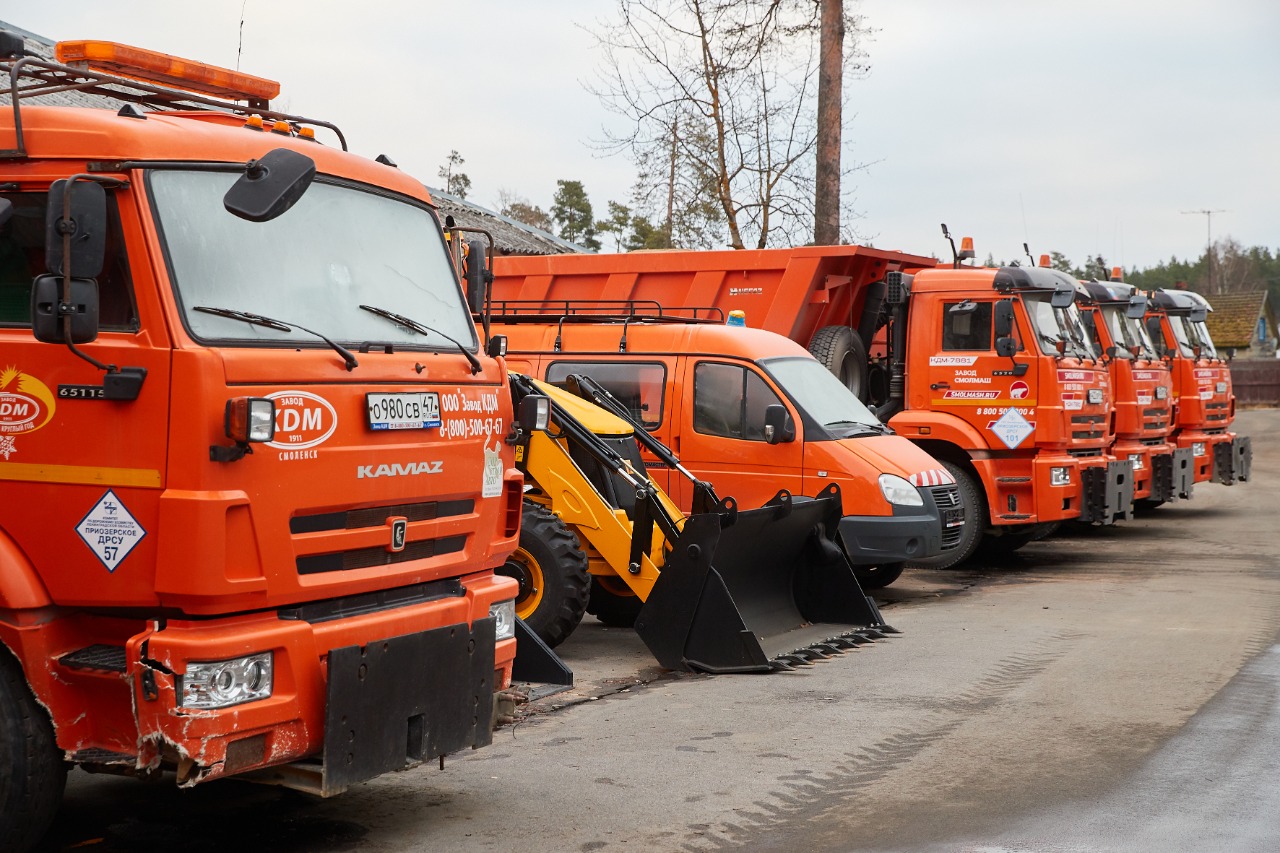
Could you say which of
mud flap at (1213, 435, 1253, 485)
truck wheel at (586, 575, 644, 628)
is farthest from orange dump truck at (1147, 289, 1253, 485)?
truck wheel at (586, 575, 644, 628)

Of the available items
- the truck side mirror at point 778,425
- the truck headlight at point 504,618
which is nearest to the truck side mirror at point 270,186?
the truck headlight at point 504,618

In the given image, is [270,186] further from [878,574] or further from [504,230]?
[504,230]

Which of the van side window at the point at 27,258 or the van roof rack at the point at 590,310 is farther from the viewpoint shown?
the van roof rack at the point at 590,310

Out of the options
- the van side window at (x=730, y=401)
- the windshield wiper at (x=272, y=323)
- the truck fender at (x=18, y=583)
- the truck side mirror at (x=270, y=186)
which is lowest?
the truck fender at (x=18, y=583)

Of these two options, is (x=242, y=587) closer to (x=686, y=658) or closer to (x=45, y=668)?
(x=45, y=668)

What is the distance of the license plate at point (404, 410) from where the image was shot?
5.06m

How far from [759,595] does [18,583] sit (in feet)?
18.4

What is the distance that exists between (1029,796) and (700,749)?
163 cm

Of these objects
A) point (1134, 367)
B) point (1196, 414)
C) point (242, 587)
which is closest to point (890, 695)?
point (242, 587)

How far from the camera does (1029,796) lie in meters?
5.98

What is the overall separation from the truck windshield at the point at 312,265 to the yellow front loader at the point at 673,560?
9.16 feet

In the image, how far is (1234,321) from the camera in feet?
183

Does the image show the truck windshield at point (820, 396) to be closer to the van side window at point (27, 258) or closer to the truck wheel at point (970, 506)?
the truck wheel at point (970, 506)

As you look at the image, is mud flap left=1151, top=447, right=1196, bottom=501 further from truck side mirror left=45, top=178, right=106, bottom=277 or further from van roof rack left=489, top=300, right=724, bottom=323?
truck side mirror left=45, top=178, right=106, bottom=277
